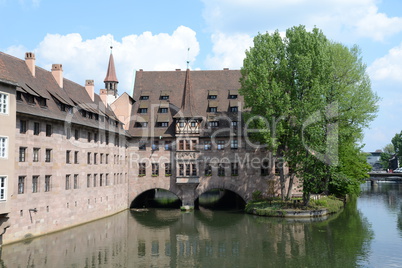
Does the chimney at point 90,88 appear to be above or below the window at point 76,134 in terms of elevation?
above

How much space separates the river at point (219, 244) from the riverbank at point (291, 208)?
1630 millimetres

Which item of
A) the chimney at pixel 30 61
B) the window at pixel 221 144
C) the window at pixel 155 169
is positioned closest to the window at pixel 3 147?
the chimney at pixel 30 61

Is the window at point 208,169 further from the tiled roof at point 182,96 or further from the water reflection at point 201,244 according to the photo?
the water reflection at point 201,244

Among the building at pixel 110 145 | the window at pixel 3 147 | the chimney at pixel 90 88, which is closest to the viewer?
the window at pixel 3 147

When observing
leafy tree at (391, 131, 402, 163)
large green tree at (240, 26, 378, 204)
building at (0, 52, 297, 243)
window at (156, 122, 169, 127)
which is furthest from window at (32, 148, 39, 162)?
leafy tree at (391, 131, 402, 163)

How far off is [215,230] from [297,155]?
13.6 metres

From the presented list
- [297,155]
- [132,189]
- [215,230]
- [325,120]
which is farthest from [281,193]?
[132,189]

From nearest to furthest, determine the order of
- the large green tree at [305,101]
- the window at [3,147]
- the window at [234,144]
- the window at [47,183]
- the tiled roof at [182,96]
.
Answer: the window at [3,147] → the window at [47,183] → the large green tree at [305,101] → the window at [234,144] → the tiled roof at [182,96]

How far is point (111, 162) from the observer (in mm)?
49031

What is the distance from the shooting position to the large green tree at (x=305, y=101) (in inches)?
1753

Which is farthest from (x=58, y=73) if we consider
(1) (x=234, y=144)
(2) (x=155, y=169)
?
(1) (x=234, y=144)

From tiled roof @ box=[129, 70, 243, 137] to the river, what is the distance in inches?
552

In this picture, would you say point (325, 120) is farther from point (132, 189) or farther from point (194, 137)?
point (132, 189)

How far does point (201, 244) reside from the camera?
32.9 metres
